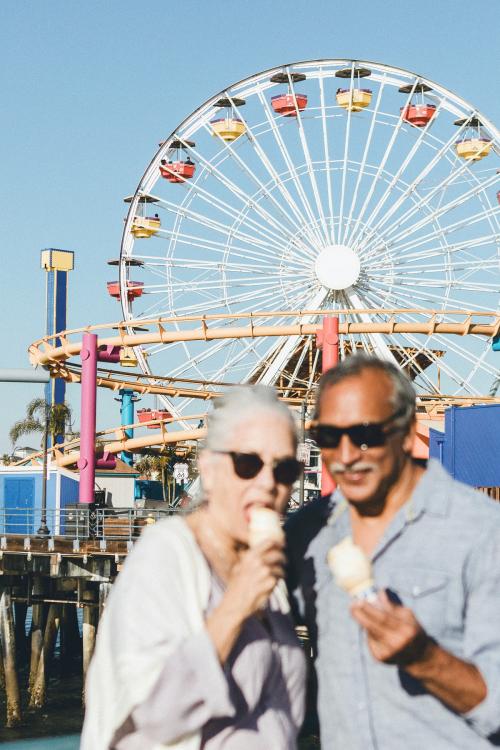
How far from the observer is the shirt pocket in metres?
2.97

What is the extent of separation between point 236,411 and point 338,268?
33.6 m

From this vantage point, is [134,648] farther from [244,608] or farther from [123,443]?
[123,443]

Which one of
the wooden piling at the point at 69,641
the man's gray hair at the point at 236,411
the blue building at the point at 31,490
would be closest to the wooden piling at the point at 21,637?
the wooden piling at the point at 69,641

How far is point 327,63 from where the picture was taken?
133ft

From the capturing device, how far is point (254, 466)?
3.09m

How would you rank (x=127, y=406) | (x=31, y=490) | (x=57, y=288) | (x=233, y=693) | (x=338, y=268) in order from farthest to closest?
(x=57, y=288) < (x=127, y=406) < (x=338, y=268) < (x=31, y=490) < (x=233, y=693)

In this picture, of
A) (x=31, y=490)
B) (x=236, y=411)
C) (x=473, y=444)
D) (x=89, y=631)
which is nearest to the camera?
(x=236, y=411)

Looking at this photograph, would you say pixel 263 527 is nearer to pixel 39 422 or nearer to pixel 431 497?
pixel 431 497

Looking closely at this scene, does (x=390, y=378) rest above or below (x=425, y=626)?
above

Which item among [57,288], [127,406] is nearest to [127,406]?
[127,406]

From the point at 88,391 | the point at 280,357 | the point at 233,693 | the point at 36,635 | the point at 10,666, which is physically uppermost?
the point at 280,357

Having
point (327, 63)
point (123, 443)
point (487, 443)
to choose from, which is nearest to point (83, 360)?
point (487, 443)

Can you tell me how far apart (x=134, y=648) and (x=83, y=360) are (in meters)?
24.9

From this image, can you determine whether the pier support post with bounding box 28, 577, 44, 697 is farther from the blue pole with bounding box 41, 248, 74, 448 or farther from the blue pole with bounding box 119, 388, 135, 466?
the blue pole with bounding box 41, 248, 74, 448
